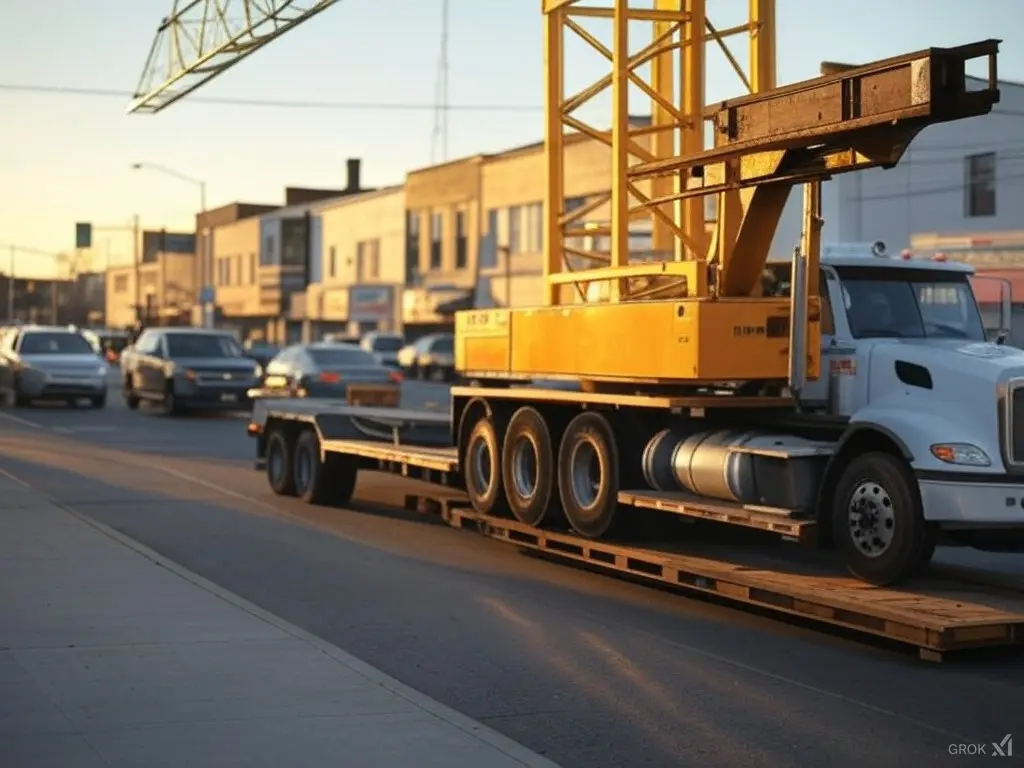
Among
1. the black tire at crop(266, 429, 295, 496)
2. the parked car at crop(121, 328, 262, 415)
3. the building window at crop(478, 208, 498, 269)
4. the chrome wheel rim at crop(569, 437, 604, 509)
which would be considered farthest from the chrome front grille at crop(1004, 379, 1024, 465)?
the building window at crop(478, 208, 498, 269)

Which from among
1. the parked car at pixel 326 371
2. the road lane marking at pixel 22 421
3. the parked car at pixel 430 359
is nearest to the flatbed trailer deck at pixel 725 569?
the parked car at pixel 326 371

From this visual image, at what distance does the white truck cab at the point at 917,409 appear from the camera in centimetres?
992

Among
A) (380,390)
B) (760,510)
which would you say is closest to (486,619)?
(760,510)

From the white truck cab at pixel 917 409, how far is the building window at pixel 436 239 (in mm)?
58173

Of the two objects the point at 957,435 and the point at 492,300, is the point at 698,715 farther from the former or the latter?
the point at 492,300

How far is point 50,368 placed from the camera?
3725cm

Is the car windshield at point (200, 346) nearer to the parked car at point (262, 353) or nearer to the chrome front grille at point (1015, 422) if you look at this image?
the parked car at point (262, 353)

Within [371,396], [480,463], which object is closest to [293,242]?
[371,396]

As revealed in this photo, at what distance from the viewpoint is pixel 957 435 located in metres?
10.1

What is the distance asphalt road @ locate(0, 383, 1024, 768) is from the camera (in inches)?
304

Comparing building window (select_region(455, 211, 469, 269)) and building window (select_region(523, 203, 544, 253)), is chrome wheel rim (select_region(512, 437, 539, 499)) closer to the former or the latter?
building window (select_region(523, 203, 544, 253))

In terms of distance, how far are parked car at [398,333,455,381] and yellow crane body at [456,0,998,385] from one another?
136 ft

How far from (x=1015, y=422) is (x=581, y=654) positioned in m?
3.04

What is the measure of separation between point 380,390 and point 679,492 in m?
7.86
